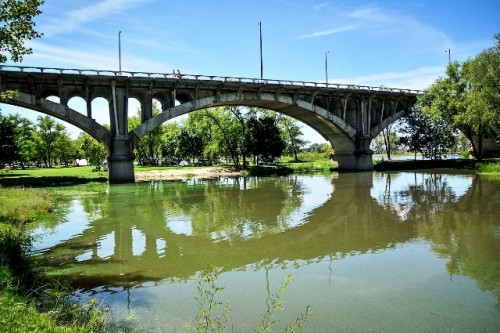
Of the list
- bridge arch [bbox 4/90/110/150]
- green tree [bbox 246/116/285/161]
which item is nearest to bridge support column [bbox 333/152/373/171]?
green tree [bbox 246/116/285/161]

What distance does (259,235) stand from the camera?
13672mm

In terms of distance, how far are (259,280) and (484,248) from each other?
6.75m

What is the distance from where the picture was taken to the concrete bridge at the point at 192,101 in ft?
117

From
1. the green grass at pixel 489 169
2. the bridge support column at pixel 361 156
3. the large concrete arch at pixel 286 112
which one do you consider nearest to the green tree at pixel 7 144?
the large concrete arch at pixel 286 112

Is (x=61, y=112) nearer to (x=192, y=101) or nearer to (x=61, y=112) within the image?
(x=61, y=112)

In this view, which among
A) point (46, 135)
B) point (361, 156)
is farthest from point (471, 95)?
point (46, 135)

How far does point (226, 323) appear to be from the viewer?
21.8ft

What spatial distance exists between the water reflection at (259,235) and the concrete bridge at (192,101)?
16.1 m

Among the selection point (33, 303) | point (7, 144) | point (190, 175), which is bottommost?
point (190, 175)

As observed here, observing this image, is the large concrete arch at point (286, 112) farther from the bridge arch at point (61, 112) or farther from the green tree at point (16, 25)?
the green tree at point (16, 25)

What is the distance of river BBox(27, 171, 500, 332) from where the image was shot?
692 cm

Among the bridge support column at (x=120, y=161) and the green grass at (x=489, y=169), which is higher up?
the bridge support column at (x=120, y=161)

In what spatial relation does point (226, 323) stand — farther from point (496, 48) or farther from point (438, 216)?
point (496, 48)

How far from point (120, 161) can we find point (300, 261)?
31382 millimetres
